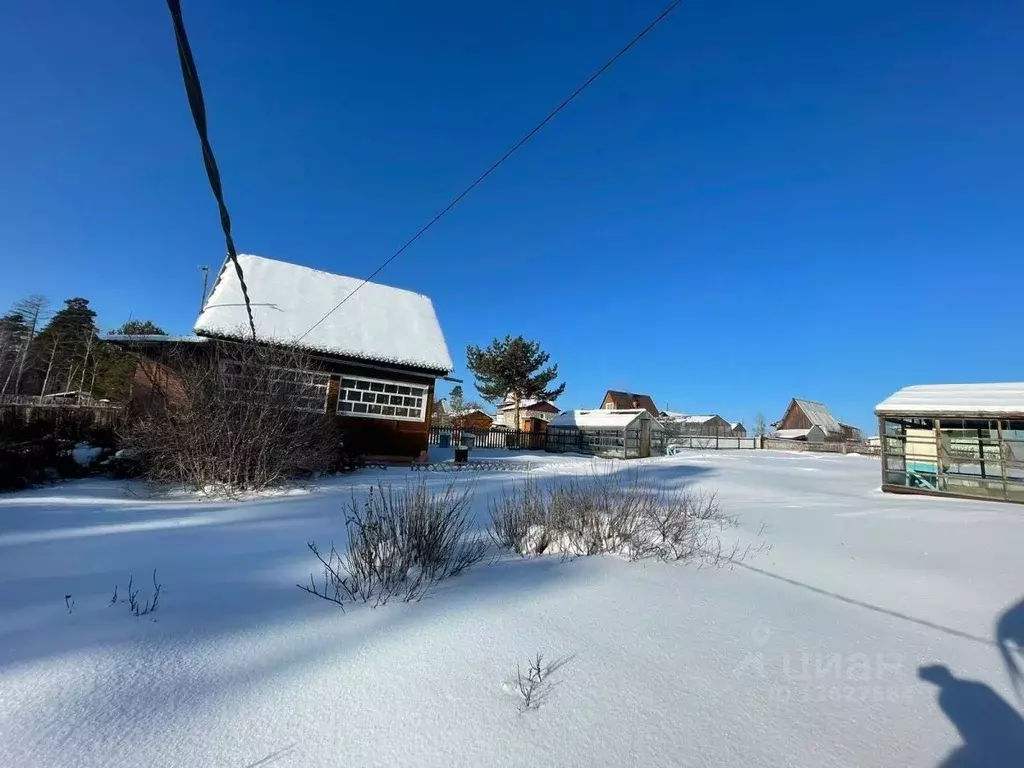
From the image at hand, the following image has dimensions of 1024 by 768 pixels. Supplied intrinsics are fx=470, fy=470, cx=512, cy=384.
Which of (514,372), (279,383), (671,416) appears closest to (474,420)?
(514,372)

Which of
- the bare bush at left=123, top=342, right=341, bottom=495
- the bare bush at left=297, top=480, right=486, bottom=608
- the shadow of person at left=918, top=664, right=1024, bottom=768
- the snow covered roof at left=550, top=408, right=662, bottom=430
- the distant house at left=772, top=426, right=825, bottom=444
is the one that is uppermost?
the distant house at left=772, top=426, right=825, bottom=444

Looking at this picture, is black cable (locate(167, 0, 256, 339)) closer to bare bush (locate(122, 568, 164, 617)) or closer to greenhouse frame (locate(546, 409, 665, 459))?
bare bush (locate(122, 568, 164, 617))

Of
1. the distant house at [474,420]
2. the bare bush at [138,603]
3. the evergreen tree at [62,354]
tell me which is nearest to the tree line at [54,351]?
the evergreen tree at [62,354]

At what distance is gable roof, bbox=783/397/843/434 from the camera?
49.1 meters

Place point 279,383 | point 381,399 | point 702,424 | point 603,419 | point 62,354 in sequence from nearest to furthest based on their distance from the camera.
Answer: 1. point 279,383
2. point 381,399
3. point 603,419
4. point 62,354
5. point 702,424

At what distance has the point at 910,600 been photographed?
13.5 feet

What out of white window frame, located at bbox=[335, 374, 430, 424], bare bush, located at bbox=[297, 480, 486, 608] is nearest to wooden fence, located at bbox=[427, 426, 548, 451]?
white window frame, located at bbox=[335, 374, 430, 424]

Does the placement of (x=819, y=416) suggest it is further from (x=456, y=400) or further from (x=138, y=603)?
(x=138, y=603)

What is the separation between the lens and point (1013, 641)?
336 cm

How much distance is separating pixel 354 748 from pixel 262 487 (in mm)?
7618

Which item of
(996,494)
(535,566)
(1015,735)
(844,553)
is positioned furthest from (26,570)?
(996,494)

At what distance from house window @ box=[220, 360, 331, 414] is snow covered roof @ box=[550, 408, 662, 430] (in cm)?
1640

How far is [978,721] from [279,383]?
9704 mm

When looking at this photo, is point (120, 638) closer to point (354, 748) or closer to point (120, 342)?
point (354, 748)
